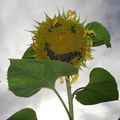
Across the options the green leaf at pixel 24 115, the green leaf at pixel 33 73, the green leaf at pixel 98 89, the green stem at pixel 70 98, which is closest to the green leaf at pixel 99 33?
the green leaf at pixel 98 89

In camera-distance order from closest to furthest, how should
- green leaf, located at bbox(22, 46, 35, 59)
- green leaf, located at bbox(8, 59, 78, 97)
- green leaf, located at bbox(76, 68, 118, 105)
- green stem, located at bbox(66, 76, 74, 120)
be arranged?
green leaf, located at bbox(8, 59, 78, 97) < green stem, located at bbox(66, 76, 74, 120) < green leaf, located at bbox(76, 68, 118, 105) < green leaf, located at bbox(22, 46, 35, 59)

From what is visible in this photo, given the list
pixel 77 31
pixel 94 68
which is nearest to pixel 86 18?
pixel 77 31

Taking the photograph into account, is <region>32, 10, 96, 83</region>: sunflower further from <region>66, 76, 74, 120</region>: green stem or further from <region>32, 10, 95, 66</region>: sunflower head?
<region>66, 76, 74, 120</region>: green stem

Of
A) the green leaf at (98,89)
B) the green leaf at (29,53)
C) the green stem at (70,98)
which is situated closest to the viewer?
the green stem at (70,98)

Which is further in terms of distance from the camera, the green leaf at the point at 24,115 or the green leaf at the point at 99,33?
the green leaf at the point at 99,33

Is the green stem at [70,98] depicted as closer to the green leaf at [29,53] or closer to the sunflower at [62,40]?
the sunflower at [62,40]

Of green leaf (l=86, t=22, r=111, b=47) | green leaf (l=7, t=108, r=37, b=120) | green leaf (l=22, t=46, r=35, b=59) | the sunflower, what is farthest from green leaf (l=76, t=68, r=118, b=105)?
green leaf (l=22, t=46, r=35, b=59)
